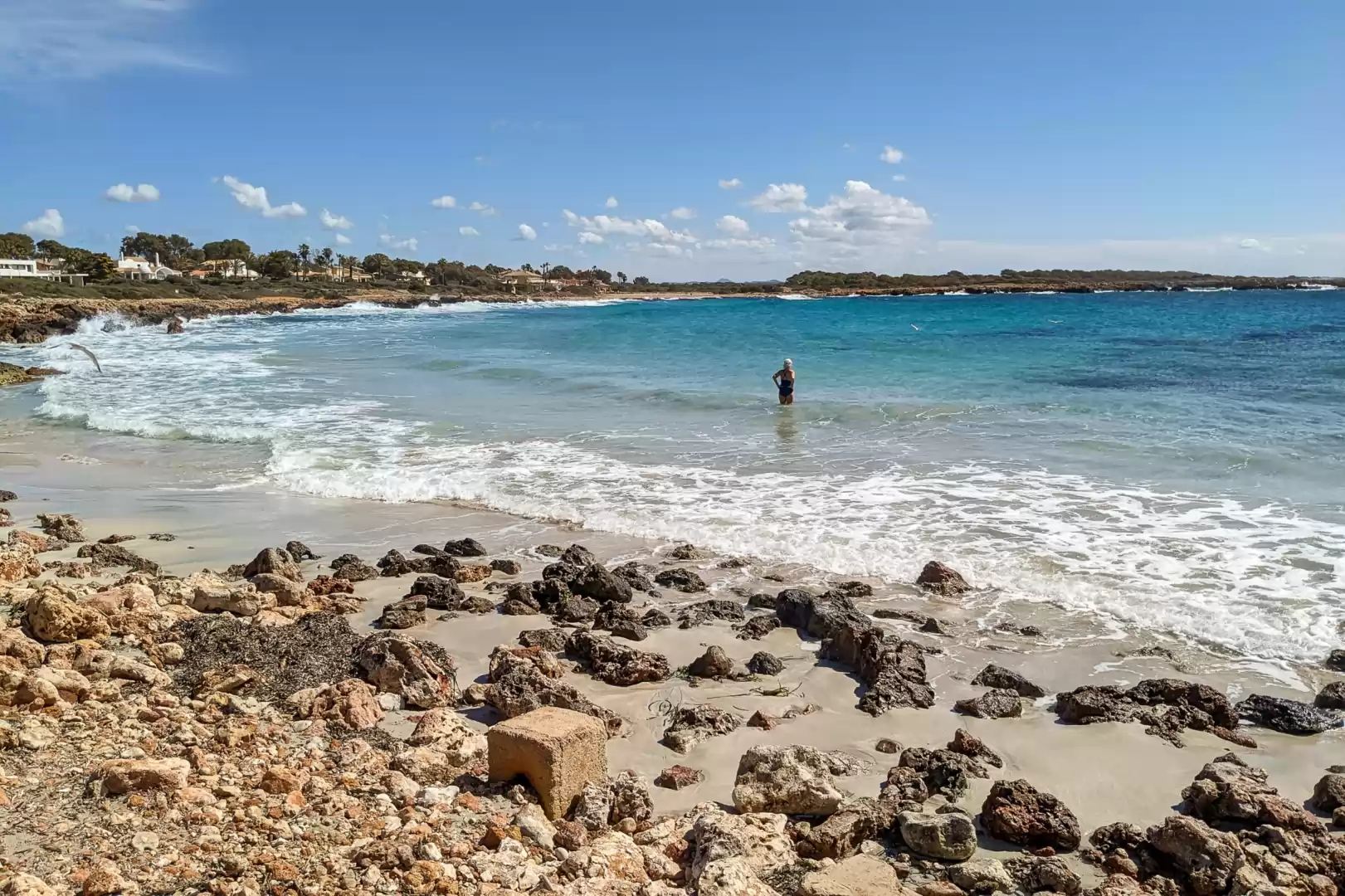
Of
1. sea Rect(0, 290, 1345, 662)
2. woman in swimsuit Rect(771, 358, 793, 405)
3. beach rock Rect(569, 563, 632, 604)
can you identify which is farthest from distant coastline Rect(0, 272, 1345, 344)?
beach rock Rect(569, 563, 632, 604)

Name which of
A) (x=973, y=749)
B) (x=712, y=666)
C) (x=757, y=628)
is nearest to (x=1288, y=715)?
(x=973, y=749)

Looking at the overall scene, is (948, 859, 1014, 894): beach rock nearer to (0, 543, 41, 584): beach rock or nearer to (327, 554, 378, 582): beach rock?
(327, 554, 378, 582): beach rock

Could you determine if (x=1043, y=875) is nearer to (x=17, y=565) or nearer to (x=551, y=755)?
(x=551, y=755)

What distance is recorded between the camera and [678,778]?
479 centimetres

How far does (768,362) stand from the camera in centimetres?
3222

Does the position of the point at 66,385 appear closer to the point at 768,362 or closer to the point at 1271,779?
the point at 768,362

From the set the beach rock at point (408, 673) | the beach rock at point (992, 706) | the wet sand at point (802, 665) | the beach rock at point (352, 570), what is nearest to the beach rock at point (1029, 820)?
the wet sand at point (802, 665)

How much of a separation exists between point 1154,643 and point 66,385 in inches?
1056

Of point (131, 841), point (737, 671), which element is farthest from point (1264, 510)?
point (131, 841)

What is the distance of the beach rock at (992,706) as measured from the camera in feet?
18.7

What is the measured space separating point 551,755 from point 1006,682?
11.6ft

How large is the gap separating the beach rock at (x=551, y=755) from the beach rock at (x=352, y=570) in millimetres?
4387

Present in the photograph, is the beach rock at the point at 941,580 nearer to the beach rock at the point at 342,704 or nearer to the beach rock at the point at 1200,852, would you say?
the beach rock at the point at 1200,852

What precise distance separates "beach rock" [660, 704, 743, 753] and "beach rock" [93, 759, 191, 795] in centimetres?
257
